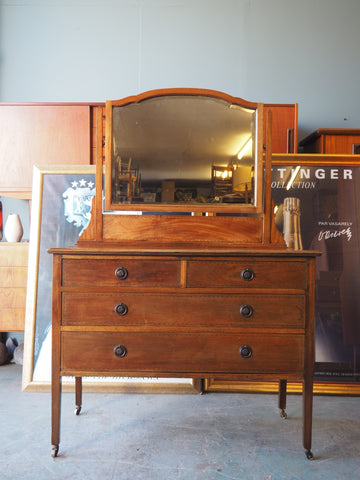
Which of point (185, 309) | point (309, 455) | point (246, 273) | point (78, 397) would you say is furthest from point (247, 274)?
point (78, 397)

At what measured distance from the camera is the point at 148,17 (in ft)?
11.1

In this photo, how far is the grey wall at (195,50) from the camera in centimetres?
338

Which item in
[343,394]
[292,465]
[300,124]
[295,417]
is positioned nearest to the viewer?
[292,465]

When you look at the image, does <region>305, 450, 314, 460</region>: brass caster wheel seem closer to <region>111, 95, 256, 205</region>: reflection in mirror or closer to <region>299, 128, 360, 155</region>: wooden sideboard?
<region>111, 95, 256, 205</region>: reflection in mirror

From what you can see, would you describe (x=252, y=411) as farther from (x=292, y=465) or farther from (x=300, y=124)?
(x=300, y=124)

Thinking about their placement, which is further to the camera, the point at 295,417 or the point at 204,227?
the point at 295,417

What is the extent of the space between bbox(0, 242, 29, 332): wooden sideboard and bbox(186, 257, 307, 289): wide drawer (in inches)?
67.8

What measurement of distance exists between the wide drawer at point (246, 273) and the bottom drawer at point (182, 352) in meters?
0.26

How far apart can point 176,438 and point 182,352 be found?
593 mm

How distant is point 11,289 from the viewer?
2.91m

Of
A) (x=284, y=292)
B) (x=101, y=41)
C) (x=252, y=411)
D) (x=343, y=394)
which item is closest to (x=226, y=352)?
(x=284, y=292)

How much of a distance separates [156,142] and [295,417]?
192cm

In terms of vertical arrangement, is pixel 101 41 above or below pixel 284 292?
above

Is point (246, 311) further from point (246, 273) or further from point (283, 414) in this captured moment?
point (283, 414)
